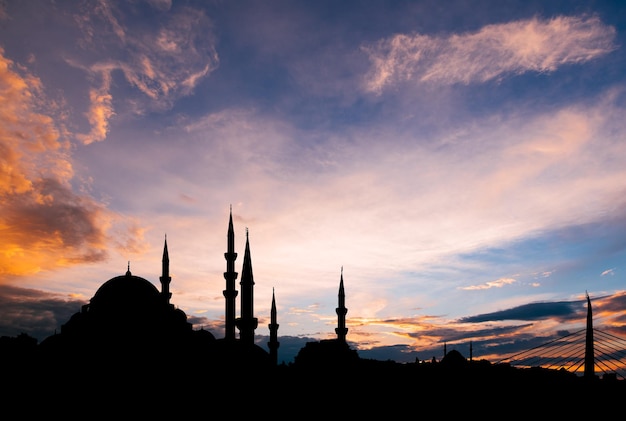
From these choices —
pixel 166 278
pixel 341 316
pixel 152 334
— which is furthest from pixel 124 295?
pixel 341 316

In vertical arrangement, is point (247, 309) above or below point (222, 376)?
above

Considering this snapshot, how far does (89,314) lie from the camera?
120 ft

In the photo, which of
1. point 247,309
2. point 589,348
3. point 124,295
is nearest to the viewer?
point 124,295

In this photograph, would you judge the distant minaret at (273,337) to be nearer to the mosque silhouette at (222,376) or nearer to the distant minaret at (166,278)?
the mosque silhouette at (222,376)

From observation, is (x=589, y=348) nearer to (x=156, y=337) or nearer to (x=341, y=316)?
(x=341, y=316)

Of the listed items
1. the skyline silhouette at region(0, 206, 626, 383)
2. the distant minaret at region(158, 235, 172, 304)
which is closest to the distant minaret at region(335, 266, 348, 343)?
the skyline silhouette at region(0, 206, 626, 383)

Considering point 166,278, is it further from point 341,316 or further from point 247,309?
point 341,316

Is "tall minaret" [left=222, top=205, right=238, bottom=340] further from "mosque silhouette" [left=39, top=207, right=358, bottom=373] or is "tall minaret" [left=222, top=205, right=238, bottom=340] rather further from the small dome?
the small dome

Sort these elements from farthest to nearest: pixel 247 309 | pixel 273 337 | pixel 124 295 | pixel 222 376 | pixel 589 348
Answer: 1. pixel 273 337
2. pixel 589 348
3. pixel 247 309
4. pixel 124 295
5. pixel 222 376

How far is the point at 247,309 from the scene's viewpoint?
3916 cm

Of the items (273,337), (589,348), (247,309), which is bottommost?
(589,348)

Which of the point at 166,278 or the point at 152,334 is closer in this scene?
the point at 152,334

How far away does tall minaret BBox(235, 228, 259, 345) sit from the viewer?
38.6 meters

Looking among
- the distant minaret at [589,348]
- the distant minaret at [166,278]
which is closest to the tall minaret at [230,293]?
the distant minaret at [166,278]
